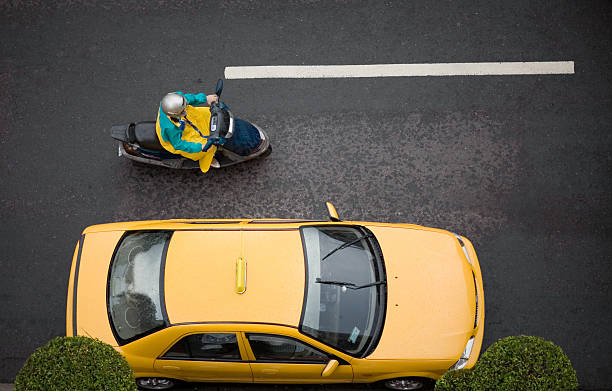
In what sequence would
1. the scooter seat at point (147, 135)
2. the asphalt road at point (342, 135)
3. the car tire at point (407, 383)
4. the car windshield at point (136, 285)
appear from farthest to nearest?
the asphalt road at point (342, 135)
the scooter seat at point (147, 135)
the car tire at point (407, 383)
the car windshield at point (136, 285)

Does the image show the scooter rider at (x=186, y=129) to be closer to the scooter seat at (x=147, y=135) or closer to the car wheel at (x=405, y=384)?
the scooter seat at (x=147, y=135)

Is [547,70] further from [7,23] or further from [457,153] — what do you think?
[7,23]

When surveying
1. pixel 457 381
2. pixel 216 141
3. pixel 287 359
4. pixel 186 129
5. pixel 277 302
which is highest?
pixel 186 129

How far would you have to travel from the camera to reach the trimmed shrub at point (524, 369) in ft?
15.4

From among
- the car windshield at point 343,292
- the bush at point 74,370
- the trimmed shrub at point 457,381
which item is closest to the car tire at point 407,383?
the trimmed shrub at point 457,381

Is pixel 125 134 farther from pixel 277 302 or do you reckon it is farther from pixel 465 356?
pixel 465 356

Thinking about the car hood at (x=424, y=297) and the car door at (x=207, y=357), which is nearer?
the car door at (x=207, y=357)

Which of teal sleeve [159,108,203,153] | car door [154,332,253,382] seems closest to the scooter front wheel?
teal sleeve [159,108,203,153]

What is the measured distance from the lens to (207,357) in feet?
16.6

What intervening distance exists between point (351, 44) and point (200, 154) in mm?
2543

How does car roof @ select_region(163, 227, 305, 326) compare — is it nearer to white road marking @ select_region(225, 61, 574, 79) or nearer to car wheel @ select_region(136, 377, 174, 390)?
car wheel @ select_region(136, 377, 174, 390)

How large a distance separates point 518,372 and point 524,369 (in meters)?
0.06

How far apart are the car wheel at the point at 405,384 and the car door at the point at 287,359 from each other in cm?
54

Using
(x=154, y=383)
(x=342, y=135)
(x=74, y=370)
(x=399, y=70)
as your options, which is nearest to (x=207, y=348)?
(x=154, y=383)
